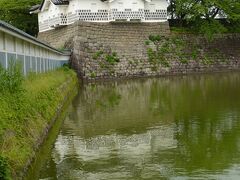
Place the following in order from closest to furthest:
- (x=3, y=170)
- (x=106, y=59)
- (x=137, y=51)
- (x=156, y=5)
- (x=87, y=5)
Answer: (x=3, y=170)
(x=106, y=59)
(x=87, y=5)
(x=137, y=51)
(x=156, y=5)

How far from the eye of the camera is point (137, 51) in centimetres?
5094

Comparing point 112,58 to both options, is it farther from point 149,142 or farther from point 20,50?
point 149,142

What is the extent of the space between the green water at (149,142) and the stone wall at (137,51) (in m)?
24.0

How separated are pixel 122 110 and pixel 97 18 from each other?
30.5 metres

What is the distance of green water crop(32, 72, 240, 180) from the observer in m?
10.7

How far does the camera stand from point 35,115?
1384cm

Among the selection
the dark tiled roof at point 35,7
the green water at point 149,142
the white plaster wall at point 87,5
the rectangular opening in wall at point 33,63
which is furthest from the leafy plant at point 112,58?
the green water at point 149,142

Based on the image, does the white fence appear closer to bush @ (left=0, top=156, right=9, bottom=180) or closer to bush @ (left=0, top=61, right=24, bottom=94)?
bush @ (left=0, top=61, right=24, bottom=94)

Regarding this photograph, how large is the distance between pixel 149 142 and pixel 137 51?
37.4 metres

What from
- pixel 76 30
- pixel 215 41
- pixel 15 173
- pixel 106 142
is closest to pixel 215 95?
pixel 106 142

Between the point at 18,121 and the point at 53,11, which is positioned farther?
the point at 53,11

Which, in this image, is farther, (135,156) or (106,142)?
(106,142)

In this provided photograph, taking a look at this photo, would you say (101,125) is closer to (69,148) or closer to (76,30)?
(69,148)

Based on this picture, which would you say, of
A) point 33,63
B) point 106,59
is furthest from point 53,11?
point 33,63
